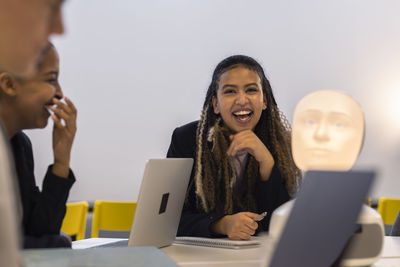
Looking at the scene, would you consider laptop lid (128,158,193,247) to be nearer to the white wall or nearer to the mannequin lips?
the mannequin lips

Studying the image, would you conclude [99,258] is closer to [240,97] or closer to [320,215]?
[320,215]

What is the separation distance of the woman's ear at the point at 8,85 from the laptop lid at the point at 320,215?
2.47ft

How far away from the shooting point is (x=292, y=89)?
4180mm

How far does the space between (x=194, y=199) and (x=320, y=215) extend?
118 cm

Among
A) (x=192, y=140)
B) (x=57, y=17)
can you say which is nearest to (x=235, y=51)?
(x=192, y=140)

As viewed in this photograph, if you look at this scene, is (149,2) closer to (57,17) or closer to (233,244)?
(233,244)

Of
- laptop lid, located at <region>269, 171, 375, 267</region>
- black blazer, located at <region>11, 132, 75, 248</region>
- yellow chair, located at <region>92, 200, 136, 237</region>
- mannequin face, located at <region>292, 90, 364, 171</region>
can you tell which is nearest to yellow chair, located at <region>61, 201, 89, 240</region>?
yellow chair, located at <region>92, 200, 136, 237</region>

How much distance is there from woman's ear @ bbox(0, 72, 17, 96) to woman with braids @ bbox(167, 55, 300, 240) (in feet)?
2.63

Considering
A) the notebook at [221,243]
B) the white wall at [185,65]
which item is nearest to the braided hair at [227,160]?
the notebook at [221,243]

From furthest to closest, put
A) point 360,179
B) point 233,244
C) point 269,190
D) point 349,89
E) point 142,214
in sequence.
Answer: point 349,89 → point 269,190 → point 233,244 → point 142,214 → point 360,179

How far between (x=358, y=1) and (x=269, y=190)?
9.36ft

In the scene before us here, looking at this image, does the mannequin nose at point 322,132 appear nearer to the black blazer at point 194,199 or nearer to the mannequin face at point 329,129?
the mannequin face at point 329,129

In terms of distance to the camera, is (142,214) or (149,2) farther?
(149,2)

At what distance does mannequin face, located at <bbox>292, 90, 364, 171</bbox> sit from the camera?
3.77 ft
